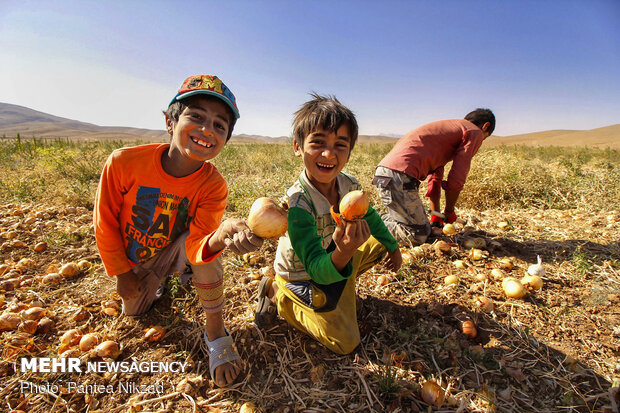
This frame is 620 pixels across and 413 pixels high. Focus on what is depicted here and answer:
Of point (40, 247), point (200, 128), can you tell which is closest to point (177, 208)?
point (200, 128)

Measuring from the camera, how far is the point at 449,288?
2.19 m

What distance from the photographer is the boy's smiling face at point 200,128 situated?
155 cm

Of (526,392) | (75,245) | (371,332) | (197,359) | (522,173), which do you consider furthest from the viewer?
(522,173)

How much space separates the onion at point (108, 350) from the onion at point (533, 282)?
2789 mm

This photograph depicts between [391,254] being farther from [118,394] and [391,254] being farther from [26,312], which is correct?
[26,312]

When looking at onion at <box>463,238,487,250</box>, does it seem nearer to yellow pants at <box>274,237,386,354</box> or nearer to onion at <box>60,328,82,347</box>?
yellow pants at <box>274,237,386,354</box>

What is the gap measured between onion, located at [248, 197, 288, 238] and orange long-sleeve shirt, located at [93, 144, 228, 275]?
521 mm

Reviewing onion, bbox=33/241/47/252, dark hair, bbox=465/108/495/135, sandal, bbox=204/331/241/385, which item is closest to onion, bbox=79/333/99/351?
sandal, bbox=204/331/241/385

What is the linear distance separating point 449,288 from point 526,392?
2.71ft

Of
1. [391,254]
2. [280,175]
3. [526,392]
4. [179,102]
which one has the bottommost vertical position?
[526,392]

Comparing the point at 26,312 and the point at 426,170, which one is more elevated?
the point at 426,170

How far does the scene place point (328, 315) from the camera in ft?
5.41

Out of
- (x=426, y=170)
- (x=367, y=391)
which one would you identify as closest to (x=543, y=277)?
(x=426, y=170)

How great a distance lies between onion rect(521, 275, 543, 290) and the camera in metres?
2.11
